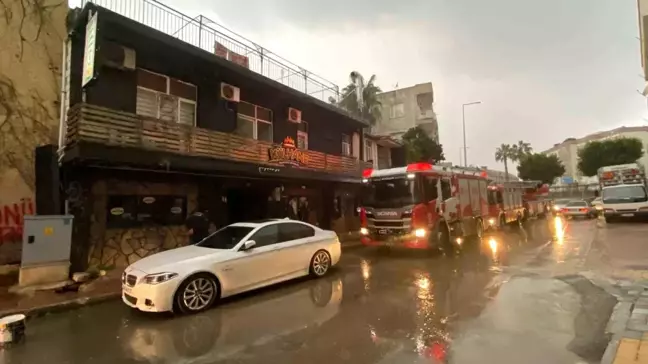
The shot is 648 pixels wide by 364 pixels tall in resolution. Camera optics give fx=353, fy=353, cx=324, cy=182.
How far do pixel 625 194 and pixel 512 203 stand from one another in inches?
227

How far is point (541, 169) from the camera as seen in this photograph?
5209 cm

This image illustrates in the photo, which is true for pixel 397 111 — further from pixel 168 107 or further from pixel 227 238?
pixel 227 238

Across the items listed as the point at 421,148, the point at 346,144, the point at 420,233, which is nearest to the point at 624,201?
the point at 346,144

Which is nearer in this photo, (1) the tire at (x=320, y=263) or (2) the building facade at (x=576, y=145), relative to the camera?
(1) the tire at (x=320, y=263)

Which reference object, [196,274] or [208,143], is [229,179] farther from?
[196,274]

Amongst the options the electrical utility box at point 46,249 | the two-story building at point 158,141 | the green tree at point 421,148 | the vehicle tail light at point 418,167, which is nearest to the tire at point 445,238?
the vehicle tail light at point 418,167

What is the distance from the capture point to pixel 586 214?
26578mm

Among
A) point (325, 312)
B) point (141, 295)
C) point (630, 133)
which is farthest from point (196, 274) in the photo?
point (630, 133)

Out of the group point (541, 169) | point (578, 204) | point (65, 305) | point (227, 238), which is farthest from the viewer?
point (541, 169)

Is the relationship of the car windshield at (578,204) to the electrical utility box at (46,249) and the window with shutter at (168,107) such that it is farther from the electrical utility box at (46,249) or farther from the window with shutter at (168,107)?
the electrical utility box at (46,249)

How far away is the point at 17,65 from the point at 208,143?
522cm

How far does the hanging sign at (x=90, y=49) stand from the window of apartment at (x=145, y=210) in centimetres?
340

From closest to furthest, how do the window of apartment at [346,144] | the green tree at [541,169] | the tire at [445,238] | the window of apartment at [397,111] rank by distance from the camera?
1. the tire at [445,238]
2. the window of apartment at [346,144]
3. the window of apartment at [397,111]
4. the green tree at [541,169]

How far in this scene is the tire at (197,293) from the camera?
611cm
